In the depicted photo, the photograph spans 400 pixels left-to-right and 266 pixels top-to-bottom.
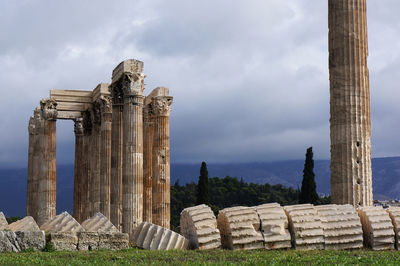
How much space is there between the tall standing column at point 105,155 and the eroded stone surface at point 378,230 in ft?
71.7

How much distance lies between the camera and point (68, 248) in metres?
20.1

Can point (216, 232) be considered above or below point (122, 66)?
below

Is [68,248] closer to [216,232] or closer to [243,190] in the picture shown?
[216,232]

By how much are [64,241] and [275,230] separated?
654cm

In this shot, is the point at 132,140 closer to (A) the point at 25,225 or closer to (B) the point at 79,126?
(B) the point at 79,126

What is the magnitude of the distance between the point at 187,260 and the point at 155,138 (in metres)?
25.3

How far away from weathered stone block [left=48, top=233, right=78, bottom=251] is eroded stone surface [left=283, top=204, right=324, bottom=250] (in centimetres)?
677

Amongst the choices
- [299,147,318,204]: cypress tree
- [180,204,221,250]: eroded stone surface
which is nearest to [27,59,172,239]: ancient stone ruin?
[180,204,221,250]: eroded stone surface

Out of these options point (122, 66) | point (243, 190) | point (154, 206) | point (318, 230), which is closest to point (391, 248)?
point (318, 230)

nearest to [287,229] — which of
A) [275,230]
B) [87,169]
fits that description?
[275,230]

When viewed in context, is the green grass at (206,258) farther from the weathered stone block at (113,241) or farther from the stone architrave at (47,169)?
the stone architrave at (47,169)

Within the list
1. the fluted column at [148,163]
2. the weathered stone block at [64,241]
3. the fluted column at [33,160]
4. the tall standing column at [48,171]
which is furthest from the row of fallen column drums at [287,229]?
the fluted column at [33,160]

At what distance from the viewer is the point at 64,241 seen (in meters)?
20.2

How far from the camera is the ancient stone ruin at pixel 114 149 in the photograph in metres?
34.7
